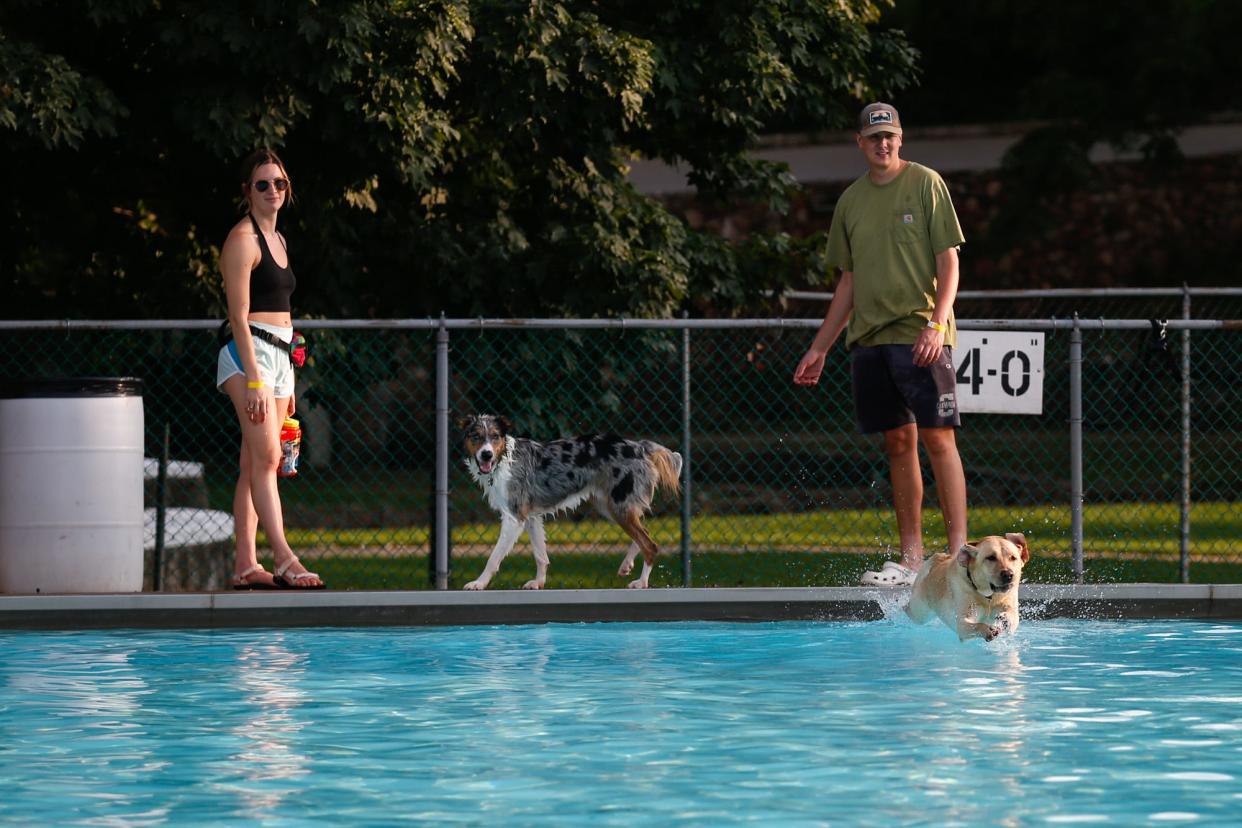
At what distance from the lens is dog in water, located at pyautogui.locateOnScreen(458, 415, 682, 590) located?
11312 millimetres

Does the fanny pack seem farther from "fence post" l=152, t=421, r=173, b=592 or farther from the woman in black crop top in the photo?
"fence post" l=152, t=421, r=173, b=592

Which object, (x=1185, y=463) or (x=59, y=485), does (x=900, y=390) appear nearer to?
(x=1185, y=463)

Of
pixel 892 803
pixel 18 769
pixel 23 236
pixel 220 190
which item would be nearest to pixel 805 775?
pixel 892 803

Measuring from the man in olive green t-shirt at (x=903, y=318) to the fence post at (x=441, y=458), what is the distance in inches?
82.4

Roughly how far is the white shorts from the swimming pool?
128 cm

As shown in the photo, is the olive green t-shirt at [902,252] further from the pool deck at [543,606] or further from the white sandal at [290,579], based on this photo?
the white sandal at [290,579]

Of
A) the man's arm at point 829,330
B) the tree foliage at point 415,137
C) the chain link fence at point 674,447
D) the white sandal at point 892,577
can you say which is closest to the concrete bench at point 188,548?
the chain link fence at point 674,447

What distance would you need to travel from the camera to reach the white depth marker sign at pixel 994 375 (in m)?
10.9

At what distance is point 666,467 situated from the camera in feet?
37.6

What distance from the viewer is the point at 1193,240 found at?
2869 cm

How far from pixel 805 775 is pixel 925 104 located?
26.8m

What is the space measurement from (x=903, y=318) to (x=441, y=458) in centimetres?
281

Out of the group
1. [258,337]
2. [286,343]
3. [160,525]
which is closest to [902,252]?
[286,343]

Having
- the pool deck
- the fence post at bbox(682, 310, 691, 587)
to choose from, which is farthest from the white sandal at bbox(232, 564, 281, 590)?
the fence post at bbox(682, 310, 691, 587)
